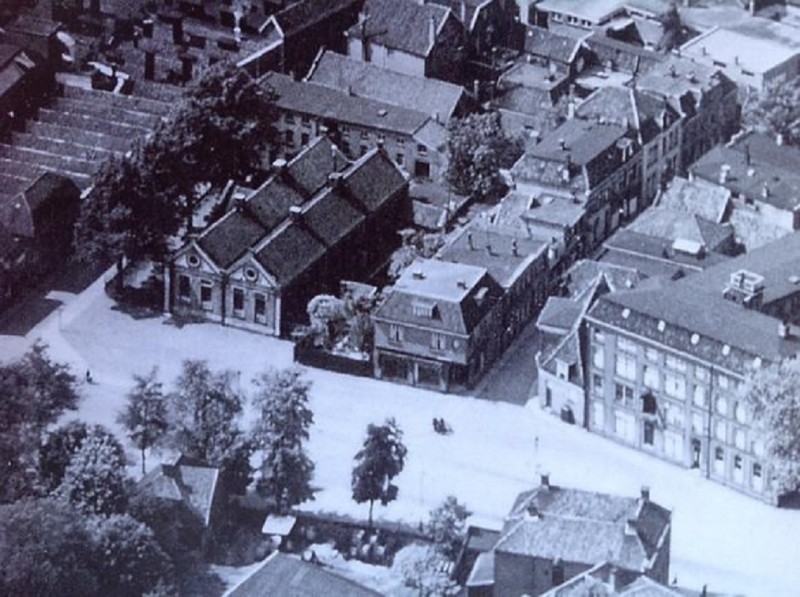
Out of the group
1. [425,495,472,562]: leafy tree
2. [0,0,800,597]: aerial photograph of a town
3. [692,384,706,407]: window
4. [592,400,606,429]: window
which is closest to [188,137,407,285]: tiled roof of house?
[0,0,800,597]: aerial photograph of a town

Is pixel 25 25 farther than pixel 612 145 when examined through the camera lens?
Yes

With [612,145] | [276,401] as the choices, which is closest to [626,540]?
[276,401]

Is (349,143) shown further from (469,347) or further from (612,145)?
(469,347)

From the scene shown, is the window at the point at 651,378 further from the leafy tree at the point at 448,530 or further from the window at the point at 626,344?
the leafy tree at the point at 448,530

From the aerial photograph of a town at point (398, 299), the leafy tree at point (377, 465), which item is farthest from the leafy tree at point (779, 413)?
the leafy tree at point (377, 465)

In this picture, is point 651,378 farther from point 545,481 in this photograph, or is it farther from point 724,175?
point 724,175
